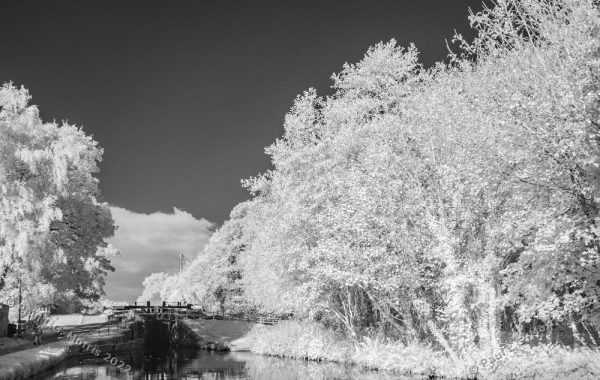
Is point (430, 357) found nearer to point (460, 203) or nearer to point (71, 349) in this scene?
point (460, 203)

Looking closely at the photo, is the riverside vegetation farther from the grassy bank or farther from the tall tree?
the tall tree

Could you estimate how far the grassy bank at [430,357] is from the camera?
17.7 metres

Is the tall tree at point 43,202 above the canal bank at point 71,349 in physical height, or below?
above

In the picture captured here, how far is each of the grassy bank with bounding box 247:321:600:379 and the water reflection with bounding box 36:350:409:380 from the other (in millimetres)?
935

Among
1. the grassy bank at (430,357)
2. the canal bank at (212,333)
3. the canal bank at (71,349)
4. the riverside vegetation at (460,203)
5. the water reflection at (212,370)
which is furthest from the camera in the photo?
the canal bank at (212,333)

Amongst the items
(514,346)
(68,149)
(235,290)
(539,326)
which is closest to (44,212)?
(68,149)

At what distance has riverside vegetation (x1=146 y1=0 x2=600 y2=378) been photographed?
1560cm

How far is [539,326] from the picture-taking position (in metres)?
23.7

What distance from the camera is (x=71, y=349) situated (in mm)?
31625

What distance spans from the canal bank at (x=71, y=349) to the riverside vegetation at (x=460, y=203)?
12.3 meters

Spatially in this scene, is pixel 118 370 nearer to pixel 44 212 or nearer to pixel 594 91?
pixel 44 212

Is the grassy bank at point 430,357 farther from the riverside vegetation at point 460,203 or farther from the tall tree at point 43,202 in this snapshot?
the tall tree at point 43,202

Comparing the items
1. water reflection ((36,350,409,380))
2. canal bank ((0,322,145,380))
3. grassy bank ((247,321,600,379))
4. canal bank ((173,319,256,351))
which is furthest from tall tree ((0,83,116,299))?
canal bank ((173,319,256,351))

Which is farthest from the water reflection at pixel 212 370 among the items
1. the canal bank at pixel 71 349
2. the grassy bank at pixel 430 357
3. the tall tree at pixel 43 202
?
the tall tree at pixel 43 202
